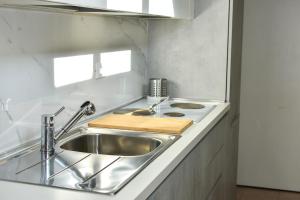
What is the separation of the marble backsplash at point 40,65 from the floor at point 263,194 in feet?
6.27

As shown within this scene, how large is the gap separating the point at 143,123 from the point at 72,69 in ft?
Result: 1.50

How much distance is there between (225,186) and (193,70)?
2.75ft

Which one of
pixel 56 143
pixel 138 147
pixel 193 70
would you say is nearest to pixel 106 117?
pixel 138 147

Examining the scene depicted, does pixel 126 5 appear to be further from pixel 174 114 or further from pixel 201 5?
pixel 201 5

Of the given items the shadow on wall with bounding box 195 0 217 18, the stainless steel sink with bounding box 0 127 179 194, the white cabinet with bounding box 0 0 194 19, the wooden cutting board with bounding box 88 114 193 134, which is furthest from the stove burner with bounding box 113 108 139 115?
the shadow on wall with bounding box 195 0 217 18

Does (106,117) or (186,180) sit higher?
(106,117)

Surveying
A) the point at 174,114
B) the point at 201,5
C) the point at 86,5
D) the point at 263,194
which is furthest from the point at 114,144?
the point at 263,194

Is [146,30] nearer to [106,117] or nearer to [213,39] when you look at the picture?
[213,39]

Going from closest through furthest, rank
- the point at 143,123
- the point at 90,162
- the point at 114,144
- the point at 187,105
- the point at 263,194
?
1. the point at 90,162
2. the point at 114,144
3. the point at 143,123
4. the point at 187,105
5. the point at 263,194

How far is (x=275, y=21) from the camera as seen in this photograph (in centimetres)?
412

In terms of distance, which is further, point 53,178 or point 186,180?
point 186,180

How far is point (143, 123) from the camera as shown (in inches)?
93.8

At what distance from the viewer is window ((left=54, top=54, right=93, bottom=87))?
7.09 feet

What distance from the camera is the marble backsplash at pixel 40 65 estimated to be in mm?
1786
